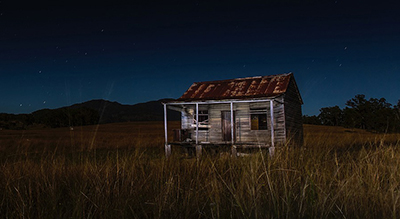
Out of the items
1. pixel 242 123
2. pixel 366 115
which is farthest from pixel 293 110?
pixel 366 115

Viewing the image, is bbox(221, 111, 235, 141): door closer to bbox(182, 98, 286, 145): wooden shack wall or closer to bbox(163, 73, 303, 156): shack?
bbox(163, 73, 303, 156): shack

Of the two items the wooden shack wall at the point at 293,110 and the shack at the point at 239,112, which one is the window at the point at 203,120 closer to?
the shack at the point at 239,112

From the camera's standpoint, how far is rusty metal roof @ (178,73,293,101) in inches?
670

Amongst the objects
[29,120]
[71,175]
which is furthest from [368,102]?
[29,120]

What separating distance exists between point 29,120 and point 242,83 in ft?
227

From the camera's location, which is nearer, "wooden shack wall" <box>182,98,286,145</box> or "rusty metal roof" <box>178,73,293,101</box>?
"wooden shack wall" <box>182,98,286,145</box>

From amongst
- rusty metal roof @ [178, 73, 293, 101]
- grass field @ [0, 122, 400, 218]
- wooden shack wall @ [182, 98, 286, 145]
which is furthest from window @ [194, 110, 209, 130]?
grass field @ [0, 122, 400, 218]

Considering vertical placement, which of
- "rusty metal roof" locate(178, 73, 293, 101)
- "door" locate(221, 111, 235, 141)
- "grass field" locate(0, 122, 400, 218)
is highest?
"rusty metal roof" locate(178, 73, 293, 101)

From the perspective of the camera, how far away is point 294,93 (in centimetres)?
1898

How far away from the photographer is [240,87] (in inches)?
715

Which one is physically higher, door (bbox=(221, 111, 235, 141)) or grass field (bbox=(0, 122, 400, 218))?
door (bbox=(221, 111, 235, 141))

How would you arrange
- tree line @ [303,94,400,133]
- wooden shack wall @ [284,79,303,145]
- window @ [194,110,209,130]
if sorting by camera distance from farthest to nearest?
tree line @ [303,94,400,133], window @ [194,110,209,130], wooden shack wall @ [284,79,303,145]

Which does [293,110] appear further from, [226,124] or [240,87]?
[226,124]

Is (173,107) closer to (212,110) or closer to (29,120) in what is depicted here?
(212,110)
